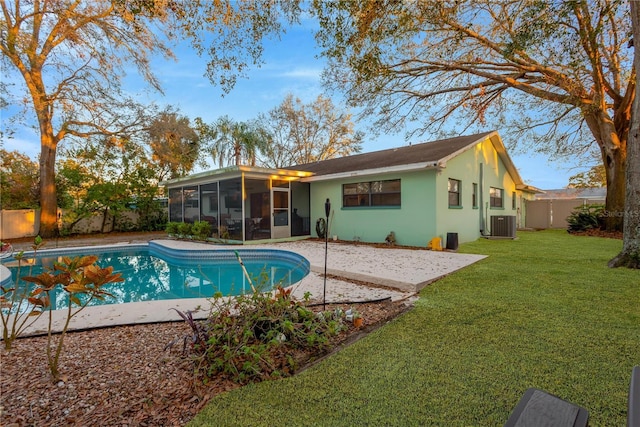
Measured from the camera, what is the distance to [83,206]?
610 inches

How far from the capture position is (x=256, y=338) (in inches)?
107

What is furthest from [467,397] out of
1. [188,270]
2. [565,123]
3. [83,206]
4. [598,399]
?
[83,206]

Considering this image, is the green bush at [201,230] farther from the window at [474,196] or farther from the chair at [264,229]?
the window at [474,196]

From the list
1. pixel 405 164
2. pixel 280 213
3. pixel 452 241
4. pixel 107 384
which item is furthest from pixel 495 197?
pixel 107 384

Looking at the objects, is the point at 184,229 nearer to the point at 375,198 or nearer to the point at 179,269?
the point at 179,269

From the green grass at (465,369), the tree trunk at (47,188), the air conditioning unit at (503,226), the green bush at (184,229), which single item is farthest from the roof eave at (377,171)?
the tree trunk at (47,188)

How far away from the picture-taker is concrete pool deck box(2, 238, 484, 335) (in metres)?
3.71

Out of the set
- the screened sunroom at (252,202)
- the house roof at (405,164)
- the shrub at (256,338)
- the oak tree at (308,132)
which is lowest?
Result: the shrub at (256,338)

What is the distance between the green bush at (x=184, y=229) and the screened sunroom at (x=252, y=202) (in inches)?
21.0

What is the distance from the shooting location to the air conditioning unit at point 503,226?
38.9 ft

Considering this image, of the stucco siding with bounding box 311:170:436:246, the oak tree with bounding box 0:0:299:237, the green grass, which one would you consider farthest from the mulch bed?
the stucco siding with bounding box 311:170:436:246

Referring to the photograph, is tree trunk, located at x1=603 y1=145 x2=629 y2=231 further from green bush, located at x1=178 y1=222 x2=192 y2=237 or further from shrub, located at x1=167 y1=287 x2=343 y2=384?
green bush, located at x1=178 y1=222 x2=192 y2=237

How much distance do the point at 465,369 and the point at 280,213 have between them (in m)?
10.3

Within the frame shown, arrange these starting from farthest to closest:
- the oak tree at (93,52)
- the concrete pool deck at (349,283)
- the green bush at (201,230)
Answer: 1. the green bush at (201,230)
2. the oak tree at (93,52)
3. the concrete pool deck at (349,283)
